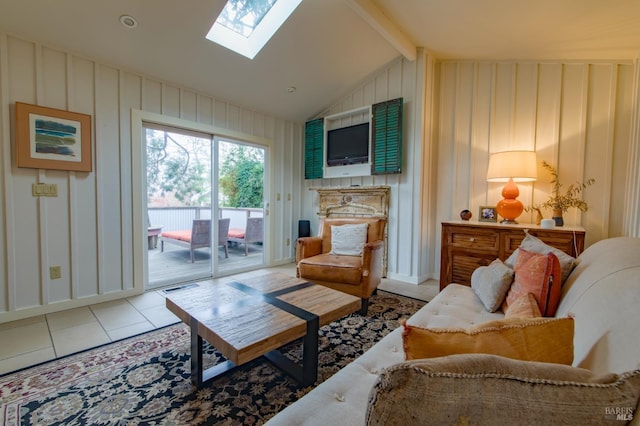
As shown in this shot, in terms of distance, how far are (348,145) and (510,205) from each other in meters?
2.20

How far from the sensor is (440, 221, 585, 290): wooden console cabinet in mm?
2443

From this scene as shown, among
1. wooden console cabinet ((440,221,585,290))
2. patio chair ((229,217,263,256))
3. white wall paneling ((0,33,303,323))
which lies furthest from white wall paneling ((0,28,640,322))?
patio chair ((229,217,263,256))

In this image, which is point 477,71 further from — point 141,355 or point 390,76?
point 141,355

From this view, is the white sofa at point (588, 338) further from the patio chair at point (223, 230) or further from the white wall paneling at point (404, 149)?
the patio chair at point (223, 230)

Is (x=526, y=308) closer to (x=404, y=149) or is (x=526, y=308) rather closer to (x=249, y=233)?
(x=404, y=149)

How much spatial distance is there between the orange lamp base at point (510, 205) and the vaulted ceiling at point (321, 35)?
55.5 inches

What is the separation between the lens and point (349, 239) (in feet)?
10.4

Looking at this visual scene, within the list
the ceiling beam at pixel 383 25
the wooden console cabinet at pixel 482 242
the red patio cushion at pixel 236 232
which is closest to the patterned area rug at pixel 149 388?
the wooden console cabinet at pixel 482 242

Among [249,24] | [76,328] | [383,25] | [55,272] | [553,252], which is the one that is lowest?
[76,328]

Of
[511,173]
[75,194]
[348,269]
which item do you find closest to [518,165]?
[511,173]

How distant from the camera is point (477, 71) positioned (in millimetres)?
3375

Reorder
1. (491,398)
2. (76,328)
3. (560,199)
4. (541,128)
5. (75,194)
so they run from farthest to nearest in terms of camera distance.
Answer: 1. (541,128)
2. (560,199)
3. (75,194)
4. (76,328)
5. (491,398)

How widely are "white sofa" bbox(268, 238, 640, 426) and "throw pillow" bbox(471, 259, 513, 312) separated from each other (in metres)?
0.28

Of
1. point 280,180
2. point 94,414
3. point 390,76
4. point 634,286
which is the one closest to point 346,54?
point 390,76
